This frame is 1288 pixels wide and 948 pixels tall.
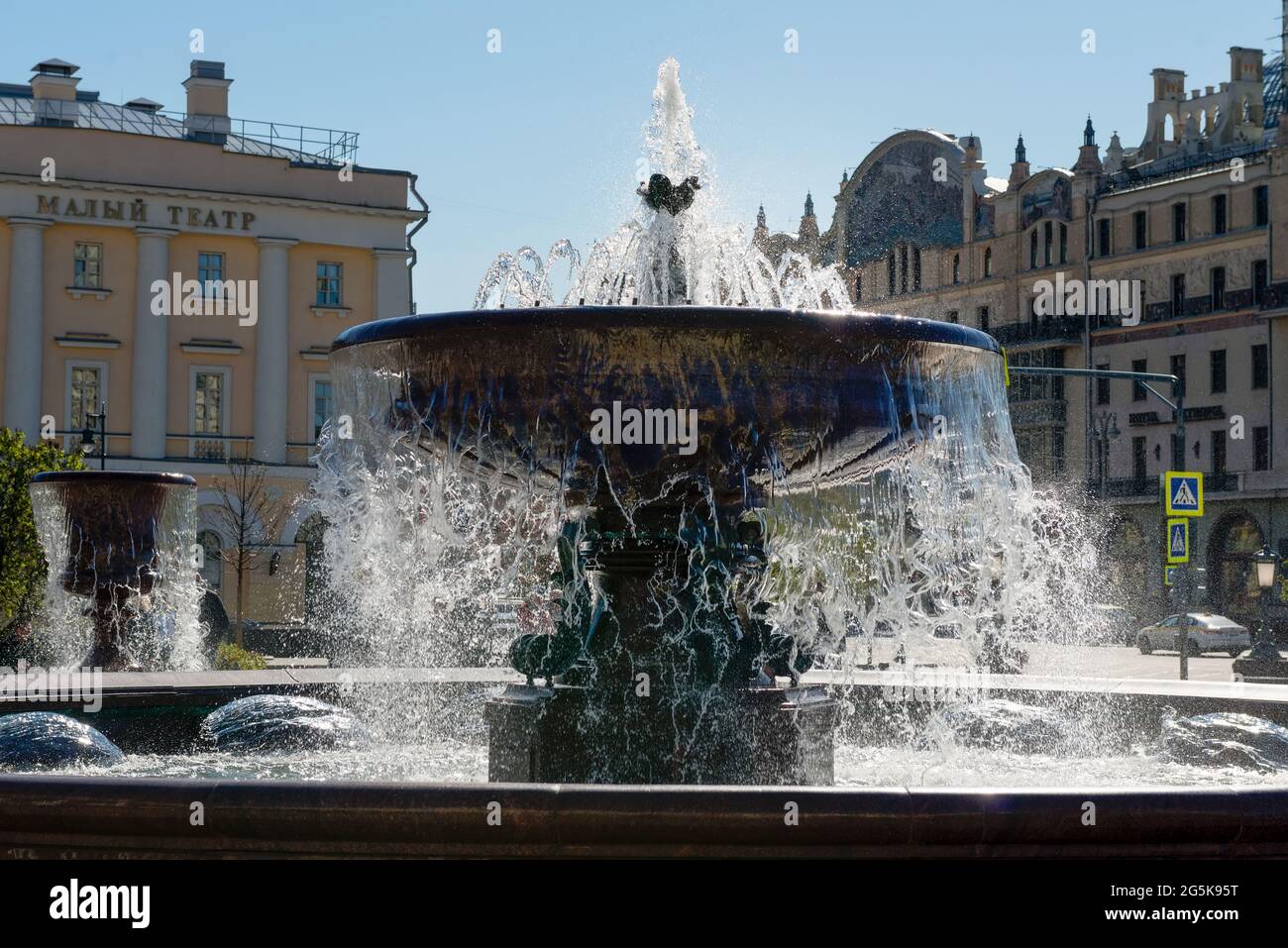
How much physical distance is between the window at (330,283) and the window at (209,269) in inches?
86.6

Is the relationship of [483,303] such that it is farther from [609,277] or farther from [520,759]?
[520,759]

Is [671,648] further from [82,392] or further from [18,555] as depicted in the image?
[82,392]

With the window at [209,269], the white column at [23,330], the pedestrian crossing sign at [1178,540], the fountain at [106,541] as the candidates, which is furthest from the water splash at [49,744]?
the window at [209,269]

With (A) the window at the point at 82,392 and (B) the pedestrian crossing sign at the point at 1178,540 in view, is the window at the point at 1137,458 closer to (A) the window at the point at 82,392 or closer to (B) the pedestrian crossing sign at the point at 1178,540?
(A) the window at the point at 82,392

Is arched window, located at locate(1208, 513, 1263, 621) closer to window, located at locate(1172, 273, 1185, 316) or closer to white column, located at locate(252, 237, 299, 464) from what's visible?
window, located at locate(1172, 273, 1185, 316)

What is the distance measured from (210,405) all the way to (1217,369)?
88.8 ft

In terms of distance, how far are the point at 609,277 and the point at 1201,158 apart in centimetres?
4494

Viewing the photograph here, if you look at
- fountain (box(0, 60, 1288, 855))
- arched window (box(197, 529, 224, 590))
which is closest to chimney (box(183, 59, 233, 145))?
arched window (box(197, 529, 224, 590))

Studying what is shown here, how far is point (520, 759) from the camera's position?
22.7 ft

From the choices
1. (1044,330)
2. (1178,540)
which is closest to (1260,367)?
(1044,330)

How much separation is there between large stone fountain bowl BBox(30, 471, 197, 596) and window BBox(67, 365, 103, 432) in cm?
2333

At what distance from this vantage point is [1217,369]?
47656mm

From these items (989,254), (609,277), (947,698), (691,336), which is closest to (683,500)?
(691,336)

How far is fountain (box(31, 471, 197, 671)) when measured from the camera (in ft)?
46.4
